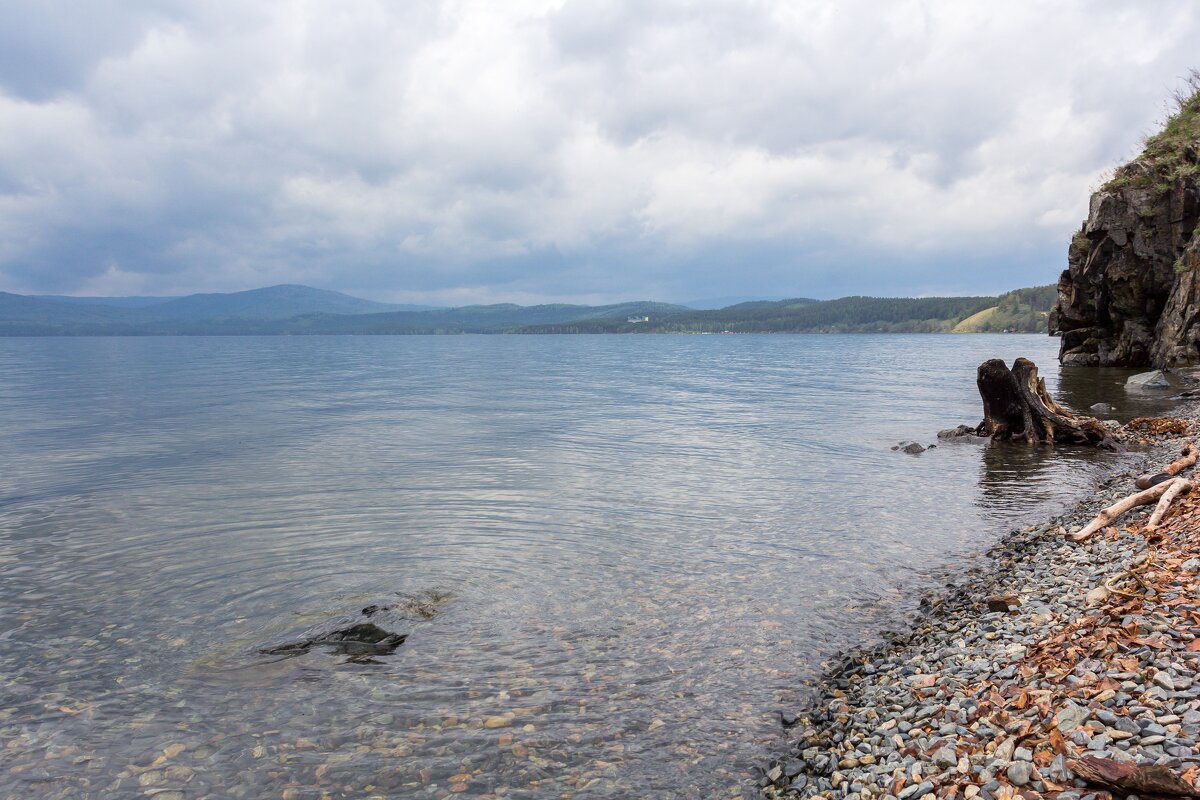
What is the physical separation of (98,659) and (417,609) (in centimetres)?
522

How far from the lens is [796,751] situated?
8.64 metres

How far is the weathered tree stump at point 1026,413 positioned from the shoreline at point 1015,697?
19.6 meters

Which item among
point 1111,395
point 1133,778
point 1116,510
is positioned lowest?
point 1111,395

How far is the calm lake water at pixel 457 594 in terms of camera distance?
29.5ft

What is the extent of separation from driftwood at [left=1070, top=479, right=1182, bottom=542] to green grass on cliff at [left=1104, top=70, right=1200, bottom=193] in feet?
178

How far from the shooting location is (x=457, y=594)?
14.5 metres

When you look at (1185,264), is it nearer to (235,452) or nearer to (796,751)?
(796,751)

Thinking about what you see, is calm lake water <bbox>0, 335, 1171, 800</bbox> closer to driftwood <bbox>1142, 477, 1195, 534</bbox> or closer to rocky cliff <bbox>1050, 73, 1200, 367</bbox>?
driftwood <bbox>1142, 477, 1195, 534</bbox>

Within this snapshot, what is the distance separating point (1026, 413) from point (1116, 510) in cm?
1740

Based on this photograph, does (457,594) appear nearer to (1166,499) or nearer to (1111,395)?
(1166,499)

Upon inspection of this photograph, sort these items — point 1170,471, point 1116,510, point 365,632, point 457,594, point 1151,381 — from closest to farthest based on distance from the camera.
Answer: point 365,632, point 457,594, point 1116,510, point 1170,471, point 1151,381

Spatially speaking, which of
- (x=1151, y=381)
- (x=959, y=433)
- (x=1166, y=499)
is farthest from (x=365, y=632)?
(x=1151, y=381)

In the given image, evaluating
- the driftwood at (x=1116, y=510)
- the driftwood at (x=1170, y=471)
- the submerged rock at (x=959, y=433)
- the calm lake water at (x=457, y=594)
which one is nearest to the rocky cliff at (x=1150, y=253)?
the submerged rock at (x=959, y=433)

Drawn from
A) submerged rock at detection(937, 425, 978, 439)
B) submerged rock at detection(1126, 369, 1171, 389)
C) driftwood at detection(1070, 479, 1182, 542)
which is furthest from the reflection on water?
driftwood at detection(1070, 479, 1182, 542)
